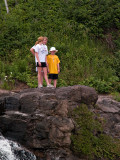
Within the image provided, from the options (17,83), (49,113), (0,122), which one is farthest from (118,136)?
(17,83)

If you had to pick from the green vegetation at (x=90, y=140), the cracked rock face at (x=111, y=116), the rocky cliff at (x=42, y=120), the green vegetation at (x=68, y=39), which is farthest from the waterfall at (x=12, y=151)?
the green vegetation at (x=68, y=39)

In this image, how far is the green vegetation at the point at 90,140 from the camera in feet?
24.8

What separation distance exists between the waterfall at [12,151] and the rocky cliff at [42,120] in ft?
0.59

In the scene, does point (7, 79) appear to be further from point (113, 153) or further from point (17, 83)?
point (113, 153)

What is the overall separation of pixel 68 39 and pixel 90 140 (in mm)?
8861

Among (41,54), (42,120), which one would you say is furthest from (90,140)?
(41,54)

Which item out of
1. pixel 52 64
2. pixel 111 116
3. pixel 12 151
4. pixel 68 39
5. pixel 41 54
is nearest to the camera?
pixel 12 151

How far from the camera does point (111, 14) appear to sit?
17.0 meters

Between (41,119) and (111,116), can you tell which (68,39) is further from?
(41,119)

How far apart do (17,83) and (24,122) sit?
5059 millimetres

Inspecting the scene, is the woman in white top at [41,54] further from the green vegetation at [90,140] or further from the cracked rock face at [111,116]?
the cracked rock face at [111,116]

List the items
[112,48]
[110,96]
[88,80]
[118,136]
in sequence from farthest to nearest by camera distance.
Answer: [112,48] → [88,80] → [110,96] → [118,136]

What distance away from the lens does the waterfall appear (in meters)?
7.15

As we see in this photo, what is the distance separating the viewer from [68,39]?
52.0ft
